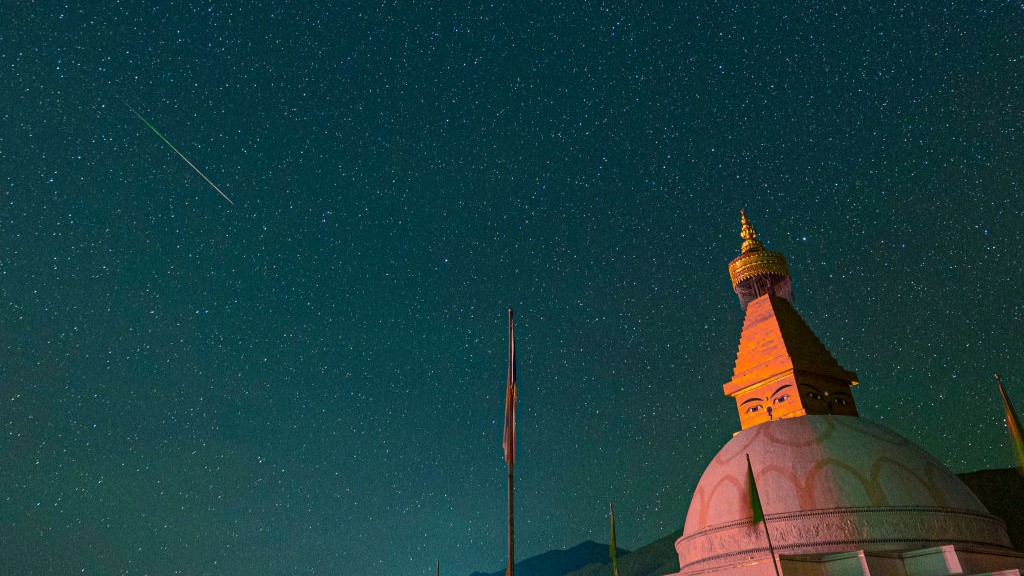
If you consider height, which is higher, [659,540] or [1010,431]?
[659,540]

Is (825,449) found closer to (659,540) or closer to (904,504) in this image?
(904,504)

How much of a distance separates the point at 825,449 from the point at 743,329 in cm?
844

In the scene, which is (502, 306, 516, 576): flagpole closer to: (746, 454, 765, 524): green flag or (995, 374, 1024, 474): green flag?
(746, 454, 765, 524): green flag

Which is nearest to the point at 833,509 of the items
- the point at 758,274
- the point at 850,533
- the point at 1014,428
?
the point at 850,533

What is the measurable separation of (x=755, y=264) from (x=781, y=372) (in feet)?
21.9

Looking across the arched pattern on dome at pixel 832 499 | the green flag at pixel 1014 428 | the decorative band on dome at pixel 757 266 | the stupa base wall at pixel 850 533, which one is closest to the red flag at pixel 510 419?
the stupa base wall at pixel 850 533

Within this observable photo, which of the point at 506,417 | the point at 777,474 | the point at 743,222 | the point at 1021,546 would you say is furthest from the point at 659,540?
the point at 506,417

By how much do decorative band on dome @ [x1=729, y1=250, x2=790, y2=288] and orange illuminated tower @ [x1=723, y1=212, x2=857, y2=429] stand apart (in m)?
1.90

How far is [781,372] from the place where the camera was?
971 inches

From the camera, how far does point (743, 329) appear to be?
2788 centimetres

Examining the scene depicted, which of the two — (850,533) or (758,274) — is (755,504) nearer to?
(850,533)

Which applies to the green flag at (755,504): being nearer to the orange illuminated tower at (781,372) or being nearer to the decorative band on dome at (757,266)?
the orange illuminated tower at (781,372)

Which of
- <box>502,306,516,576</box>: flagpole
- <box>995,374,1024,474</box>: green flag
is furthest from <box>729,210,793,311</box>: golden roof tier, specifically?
<box>502,306,516,576</box>: flagpole

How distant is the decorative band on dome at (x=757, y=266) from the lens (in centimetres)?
2969
